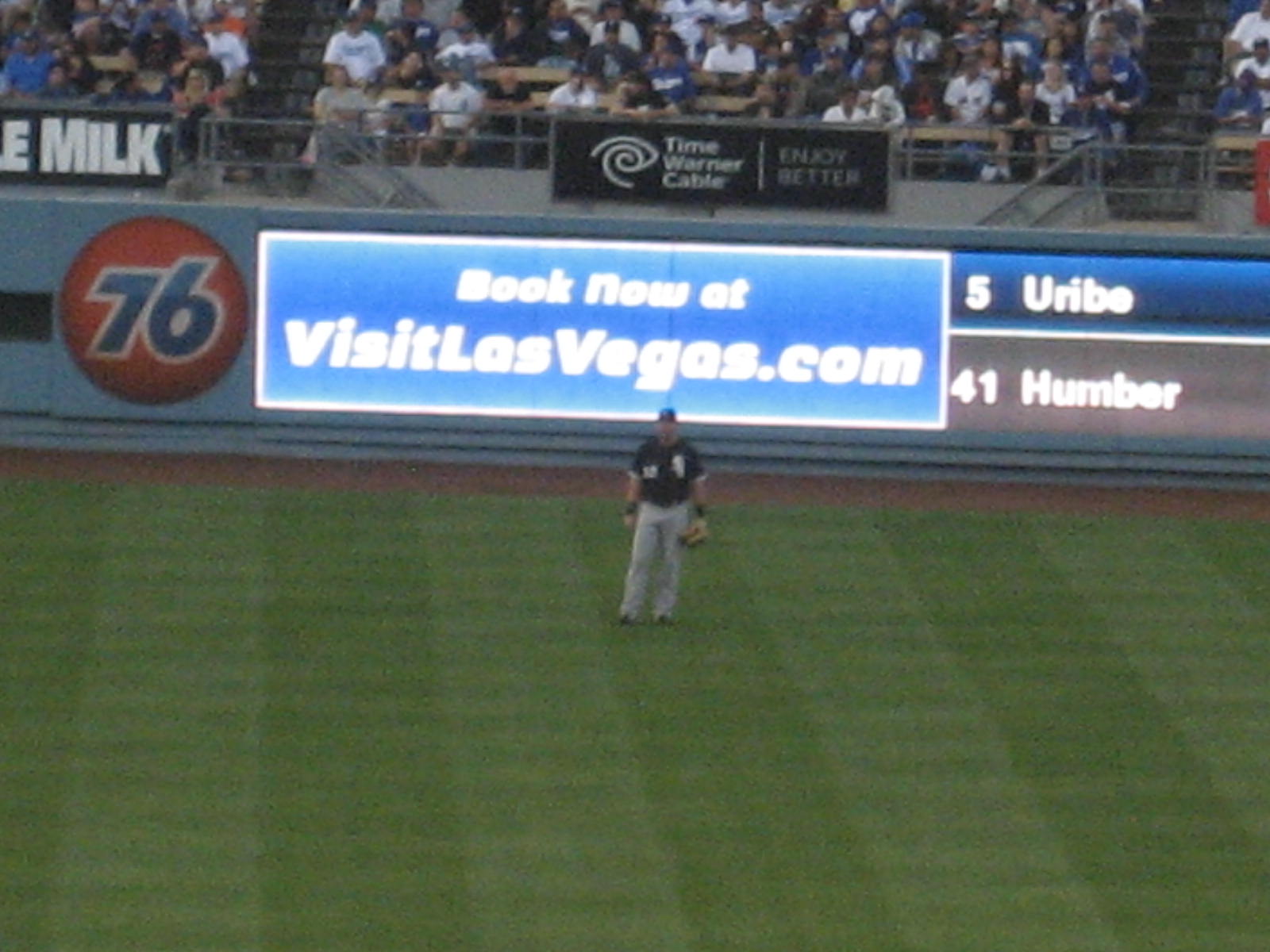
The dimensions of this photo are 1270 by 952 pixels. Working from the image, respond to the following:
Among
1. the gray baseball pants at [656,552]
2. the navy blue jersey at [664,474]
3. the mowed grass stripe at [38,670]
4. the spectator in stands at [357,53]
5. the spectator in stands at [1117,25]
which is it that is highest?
the spectator in stands at [1117,25]

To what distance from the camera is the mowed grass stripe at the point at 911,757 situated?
15648mm

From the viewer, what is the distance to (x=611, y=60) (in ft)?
94.1

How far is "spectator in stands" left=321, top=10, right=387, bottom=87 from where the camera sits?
2891 centimetres

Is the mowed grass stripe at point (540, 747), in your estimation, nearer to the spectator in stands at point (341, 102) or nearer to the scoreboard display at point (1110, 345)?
A: the spectator in stands at point (341, 102)

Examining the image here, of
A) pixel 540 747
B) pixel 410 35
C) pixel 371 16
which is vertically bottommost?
pixel 540 747

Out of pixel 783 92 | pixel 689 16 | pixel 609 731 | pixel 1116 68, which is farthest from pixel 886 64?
pixel 609 731

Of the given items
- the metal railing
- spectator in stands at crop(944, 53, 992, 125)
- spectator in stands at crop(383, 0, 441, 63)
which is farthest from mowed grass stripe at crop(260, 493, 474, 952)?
spectator in stands at crop(944, 53, 992, 125)

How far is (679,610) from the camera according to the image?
72.2 feet

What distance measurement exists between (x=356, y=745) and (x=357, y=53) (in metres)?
12.2

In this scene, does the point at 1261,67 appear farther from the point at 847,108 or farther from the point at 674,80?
the point at 674,80

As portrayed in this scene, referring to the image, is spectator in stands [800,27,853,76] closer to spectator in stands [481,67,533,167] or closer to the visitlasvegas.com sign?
the visitlasvegas.com sign

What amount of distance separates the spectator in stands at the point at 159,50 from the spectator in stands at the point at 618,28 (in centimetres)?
397

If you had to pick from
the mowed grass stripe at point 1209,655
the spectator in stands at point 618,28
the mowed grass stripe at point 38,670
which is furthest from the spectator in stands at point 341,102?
the mowed grass stripe at point 1209,655

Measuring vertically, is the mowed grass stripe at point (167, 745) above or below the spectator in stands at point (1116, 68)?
below
